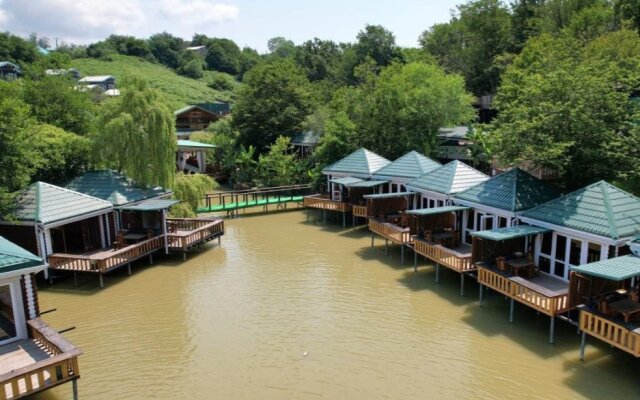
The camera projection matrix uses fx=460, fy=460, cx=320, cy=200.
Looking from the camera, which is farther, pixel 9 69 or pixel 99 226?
pixel 9 69

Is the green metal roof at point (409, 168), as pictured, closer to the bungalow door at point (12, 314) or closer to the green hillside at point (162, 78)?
the bungalow door at point (12, 314)

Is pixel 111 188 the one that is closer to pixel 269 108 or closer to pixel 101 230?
pixel 101 230

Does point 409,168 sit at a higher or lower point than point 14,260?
higher

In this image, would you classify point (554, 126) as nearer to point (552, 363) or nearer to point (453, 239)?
point (453, 239)

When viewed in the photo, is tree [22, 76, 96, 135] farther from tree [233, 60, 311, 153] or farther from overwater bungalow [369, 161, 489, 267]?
overwater bungalow [369, 161, 489, 267]

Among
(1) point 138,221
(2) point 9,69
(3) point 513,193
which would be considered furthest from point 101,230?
(2) point 9,69

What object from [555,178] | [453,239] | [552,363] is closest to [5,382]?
[552,363]
